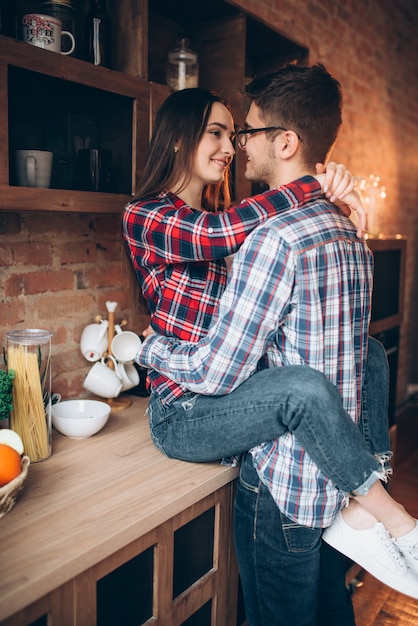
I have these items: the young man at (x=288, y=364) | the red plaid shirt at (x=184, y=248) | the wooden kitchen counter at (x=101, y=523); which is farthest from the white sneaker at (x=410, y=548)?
the red plaid shirt at (x=184, y=248)

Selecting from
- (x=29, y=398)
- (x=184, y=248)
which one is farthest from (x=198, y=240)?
(x=29, y=398)

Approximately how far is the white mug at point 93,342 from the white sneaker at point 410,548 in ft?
3.65

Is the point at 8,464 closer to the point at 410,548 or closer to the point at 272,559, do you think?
the point at 272,559

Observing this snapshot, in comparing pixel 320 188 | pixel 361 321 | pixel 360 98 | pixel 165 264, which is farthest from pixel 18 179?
pixel 360 98

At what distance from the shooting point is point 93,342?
200 centimetres

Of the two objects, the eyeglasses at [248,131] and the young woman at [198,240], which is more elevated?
the eyeglasses at [248,131]

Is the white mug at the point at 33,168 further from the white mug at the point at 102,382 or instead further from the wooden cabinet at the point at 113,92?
the white mug at the point at 102,382

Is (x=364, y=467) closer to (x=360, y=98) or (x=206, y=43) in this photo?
(x=206, y=43)

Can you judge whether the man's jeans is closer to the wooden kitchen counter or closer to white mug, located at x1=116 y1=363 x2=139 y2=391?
the wooden kitchen counter

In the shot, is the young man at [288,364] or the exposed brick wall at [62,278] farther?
the exposed brick wall at [62,278]

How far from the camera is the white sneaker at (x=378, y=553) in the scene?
1371 mm

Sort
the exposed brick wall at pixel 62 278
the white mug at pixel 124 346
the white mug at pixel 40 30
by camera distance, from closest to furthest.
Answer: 1. the white mug at pixel 40 30
2. the exposed brick wall at pixel 62 278
3. the white mug at pixel 124 346

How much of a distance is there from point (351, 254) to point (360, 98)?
9.52 ft

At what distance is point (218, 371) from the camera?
4.53 feet
